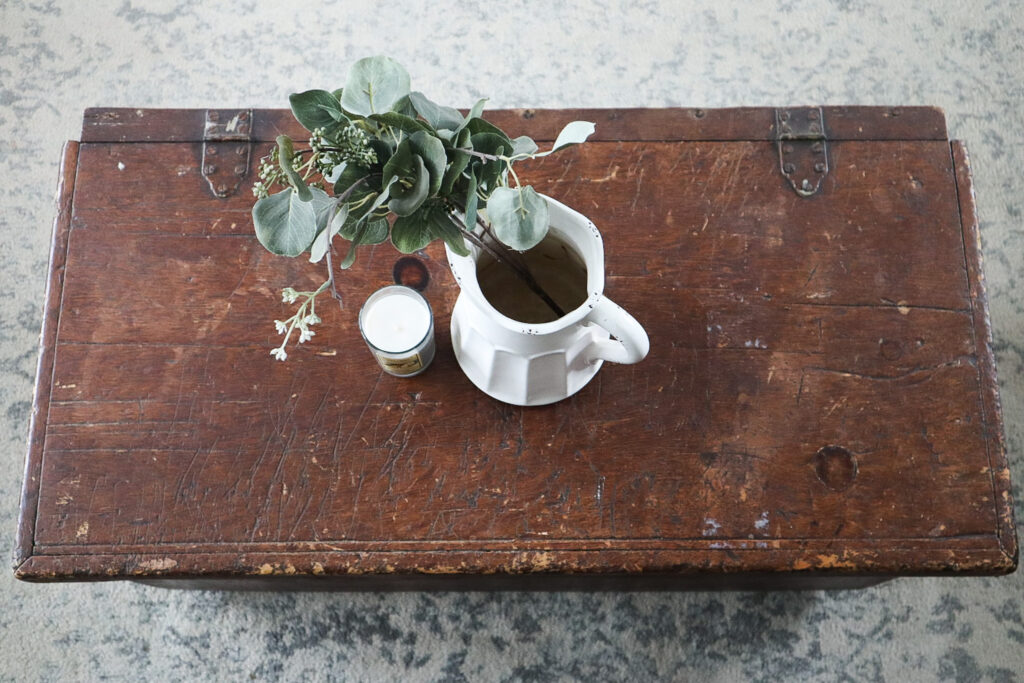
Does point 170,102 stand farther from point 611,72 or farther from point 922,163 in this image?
point 922,163

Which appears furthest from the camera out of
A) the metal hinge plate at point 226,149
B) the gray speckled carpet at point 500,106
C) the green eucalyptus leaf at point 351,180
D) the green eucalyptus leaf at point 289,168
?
the gray speckled carpet at point 500,106

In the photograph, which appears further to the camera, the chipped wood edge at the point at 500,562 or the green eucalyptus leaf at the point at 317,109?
the chipped wood edge at the point at 500,562

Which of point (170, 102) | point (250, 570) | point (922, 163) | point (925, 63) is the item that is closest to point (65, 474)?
point (250, 570)

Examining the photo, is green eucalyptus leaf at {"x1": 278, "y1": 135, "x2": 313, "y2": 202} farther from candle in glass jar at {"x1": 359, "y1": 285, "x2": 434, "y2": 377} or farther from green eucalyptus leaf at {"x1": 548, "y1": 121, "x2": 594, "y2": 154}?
candle in glass jar at {"x1": 359, "y1": 285, "x2": 434, "y2": 377}

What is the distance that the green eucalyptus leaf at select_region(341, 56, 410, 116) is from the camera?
578 millimetres

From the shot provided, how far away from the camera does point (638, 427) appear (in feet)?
2.89

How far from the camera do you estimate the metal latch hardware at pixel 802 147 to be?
0.96m

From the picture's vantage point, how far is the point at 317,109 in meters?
0.60

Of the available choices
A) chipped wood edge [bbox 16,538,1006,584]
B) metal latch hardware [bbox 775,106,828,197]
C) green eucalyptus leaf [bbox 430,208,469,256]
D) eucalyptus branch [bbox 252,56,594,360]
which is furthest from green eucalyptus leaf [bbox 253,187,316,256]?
metal latch hardware [bbox 775,106,828,197]

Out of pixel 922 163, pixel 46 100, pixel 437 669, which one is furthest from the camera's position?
pixel 46 100

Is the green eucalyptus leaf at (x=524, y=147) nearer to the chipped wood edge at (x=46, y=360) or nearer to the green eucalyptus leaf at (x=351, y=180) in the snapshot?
the green eucalyptus leaf at (x=351, y=180)

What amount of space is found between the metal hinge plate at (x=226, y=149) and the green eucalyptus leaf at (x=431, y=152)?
16.9 inches

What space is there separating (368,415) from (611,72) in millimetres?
878

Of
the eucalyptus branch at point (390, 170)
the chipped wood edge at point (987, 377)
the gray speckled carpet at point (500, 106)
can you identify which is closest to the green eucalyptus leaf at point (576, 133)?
the eucalyptus branch at point (390, 170)
